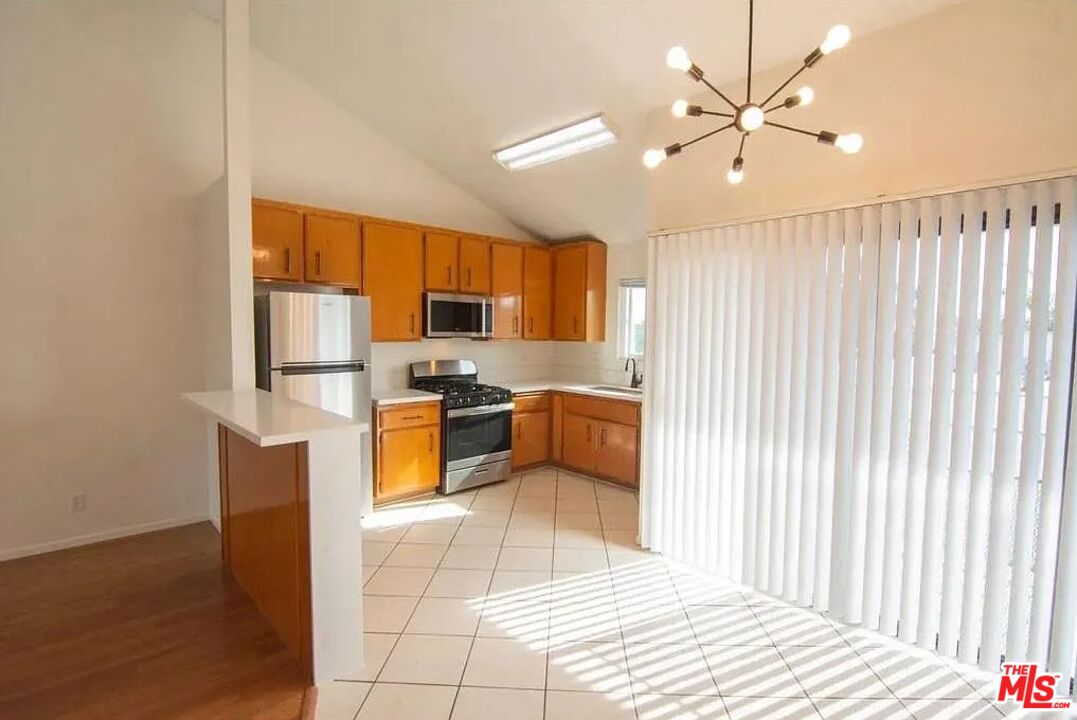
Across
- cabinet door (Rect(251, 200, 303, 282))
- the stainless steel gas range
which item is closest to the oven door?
the stainless steel gas range

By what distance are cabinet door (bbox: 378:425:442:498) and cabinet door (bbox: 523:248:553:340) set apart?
1597 millimetres

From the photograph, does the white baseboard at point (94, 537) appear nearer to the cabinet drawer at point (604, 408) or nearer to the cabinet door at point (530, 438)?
the cabinet door at point (530, 438)

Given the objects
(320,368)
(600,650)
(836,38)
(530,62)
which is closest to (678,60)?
(836,38)

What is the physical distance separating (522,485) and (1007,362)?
356cm

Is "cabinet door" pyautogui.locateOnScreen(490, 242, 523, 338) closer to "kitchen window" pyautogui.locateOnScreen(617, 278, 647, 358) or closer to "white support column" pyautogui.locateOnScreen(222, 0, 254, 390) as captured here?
"kitchen window" pyautogui.locateOnScreen(617, 278, 647, 358)

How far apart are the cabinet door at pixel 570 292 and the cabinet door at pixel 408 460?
1.82 meters

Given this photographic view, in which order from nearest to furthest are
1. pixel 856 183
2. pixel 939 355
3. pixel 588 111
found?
pixel 939 355 → pixel 856 183 → pixel 588 111

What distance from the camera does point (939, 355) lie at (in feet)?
7.26

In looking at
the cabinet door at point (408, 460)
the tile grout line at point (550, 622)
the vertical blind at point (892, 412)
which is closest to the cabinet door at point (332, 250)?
the cabinet door at point (408, 460)

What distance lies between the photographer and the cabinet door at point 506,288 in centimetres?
504

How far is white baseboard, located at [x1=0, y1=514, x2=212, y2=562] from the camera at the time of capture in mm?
3172

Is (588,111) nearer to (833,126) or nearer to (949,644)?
(833,126)

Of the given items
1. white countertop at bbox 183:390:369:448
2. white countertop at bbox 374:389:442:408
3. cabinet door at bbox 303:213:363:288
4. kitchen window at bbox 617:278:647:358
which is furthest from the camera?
kitchen window at bbox 617:278:647:358

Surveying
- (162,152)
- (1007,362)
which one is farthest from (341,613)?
(162,152)
